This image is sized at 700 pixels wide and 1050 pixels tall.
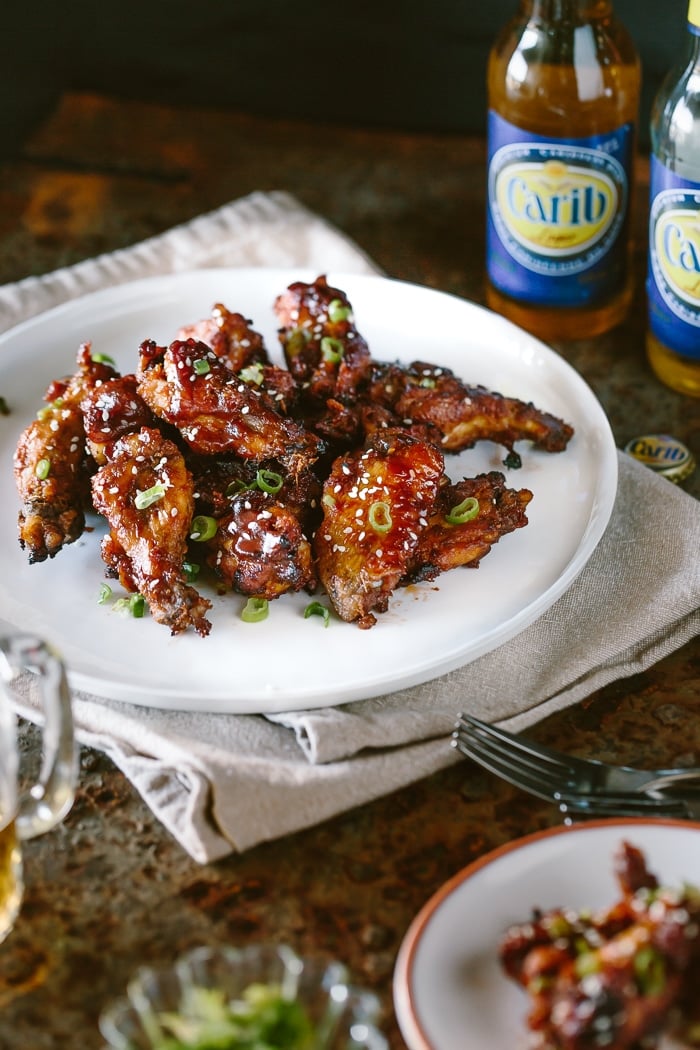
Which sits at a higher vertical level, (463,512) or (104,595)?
(463,512)

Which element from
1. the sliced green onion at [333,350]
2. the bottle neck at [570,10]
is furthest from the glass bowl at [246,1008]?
the bottle neck at [570,10]

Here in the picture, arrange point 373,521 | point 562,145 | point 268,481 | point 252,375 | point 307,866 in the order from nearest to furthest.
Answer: point 307,866 → point 373,521 → point 268,481 → point 252,375 → point 562,145

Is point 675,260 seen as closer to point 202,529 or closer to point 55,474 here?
point 202,529

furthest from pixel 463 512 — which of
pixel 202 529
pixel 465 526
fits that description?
pixel 202 529

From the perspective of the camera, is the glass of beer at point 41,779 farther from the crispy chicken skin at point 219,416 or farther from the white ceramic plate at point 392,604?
the crispy chicken skin at point 219,416

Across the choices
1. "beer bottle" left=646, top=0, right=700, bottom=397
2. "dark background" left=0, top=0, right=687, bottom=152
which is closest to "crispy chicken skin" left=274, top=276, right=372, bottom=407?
"beer bottle" left=646, top=0, right=700, bottom=397

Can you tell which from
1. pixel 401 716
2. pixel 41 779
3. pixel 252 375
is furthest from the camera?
pixel 252 375

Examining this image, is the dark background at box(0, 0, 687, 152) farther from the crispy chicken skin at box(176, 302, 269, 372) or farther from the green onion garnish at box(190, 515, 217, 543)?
the green onion garnish at box(190, 515, 217, 543)
